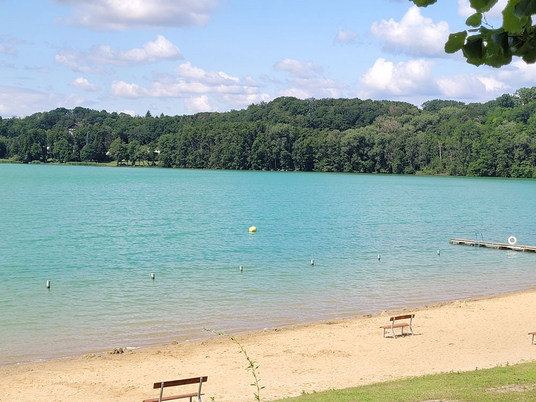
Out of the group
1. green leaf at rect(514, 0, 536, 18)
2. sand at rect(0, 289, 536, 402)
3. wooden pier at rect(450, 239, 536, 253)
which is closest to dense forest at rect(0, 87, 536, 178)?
wooden pier at rect(450, 239, 536, 253)

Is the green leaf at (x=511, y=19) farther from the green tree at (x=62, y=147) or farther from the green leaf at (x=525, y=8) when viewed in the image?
the green tree at (x=62, y=147)

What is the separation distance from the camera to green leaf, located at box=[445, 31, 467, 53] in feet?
12.5

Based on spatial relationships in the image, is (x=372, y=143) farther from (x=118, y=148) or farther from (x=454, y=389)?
(x=454, y=389)

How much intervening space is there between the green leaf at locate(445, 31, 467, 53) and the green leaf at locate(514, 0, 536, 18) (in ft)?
1.83

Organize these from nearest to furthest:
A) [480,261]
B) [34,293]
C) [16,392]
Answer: [16,392] < [34,293] < [480,261]

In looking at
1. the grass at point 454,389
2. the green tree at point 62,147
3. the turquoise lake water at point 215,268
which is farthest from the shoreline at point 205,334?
the green tree at point 62,147

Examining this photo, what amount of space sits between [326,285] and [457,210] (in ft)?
157

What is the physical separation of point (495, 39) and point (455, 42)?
0.91ft

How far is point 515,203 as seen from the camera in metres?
81.8

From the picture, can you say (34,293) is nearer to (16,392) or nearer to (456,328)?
(16,392)

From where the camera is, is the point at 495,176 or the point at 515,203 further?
the point at 495,176

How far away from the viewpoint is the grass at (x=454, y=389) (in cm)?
1027

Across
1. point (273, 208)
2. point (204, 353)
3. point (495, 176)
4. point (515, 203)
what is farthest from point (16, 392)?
point (495, 176)

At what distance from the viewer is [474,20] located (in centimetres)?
375
